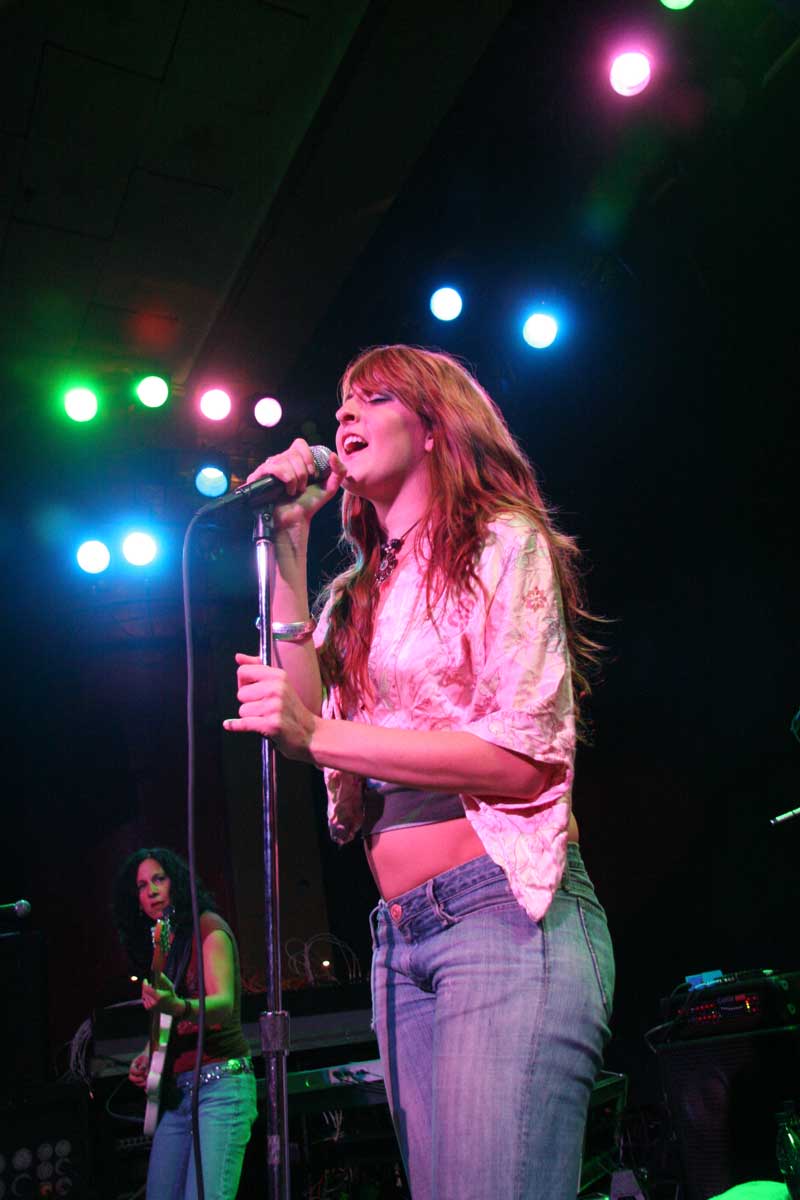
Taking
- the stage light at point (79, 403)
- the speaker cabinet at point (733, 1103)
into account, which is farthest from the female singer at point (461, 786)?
the stage light at point (79, 403)

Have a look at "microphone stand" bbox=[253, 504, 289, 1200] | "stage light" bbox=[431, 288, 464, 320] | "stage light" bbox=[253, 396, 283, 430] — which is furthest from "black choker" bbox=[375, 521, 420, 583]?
"stage light" bbox=[253, 396, 283, 430]

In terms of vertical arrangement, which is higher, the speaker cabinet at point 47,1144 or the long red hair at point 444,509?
the long red hair at point 444,509

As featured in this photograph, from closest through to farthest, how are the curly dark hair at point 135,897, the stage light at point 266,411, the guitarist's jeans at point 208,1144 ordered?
the guitarist's jeans at point 208,1144
the curly dark hair at point 135,897
the stage light at point 266,411

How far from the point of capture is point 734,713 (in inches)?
174

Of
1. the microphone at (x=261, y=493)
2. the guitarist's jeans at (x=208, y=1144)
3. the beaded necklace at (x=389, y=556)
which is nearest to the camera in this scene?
the microphone at (x=261, y=493)

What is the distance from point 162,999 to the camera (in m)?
3.33

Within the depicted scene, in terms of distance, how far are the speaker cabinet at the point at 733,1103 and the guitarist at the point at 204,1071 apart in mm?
1571

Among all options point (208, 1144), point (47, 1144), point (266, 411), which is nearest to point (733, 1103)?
point (208, 1144)

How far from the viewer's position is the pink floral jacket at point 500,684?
4.15 ft

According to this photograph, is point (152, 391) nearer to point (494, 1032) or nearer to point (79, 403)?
point (79, 403)

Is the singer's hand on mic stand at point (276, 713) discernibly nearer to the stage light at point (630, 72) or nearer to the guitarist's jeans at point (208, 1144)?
the guitarist's jeans at point (208, 1144)

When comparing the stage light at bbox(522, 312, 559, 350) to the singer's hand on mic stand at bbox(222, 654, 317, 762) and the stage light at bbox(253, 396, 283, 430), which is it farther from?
the singer's hand on mic stand at bbox(222, 654, 317, 762)

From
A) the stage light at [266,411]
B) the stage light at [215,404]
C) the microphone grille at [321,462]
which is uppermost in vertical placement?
the stage light at [215,404]

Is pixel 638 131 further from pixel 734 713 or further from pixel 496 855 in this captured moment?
pixel 496 855
